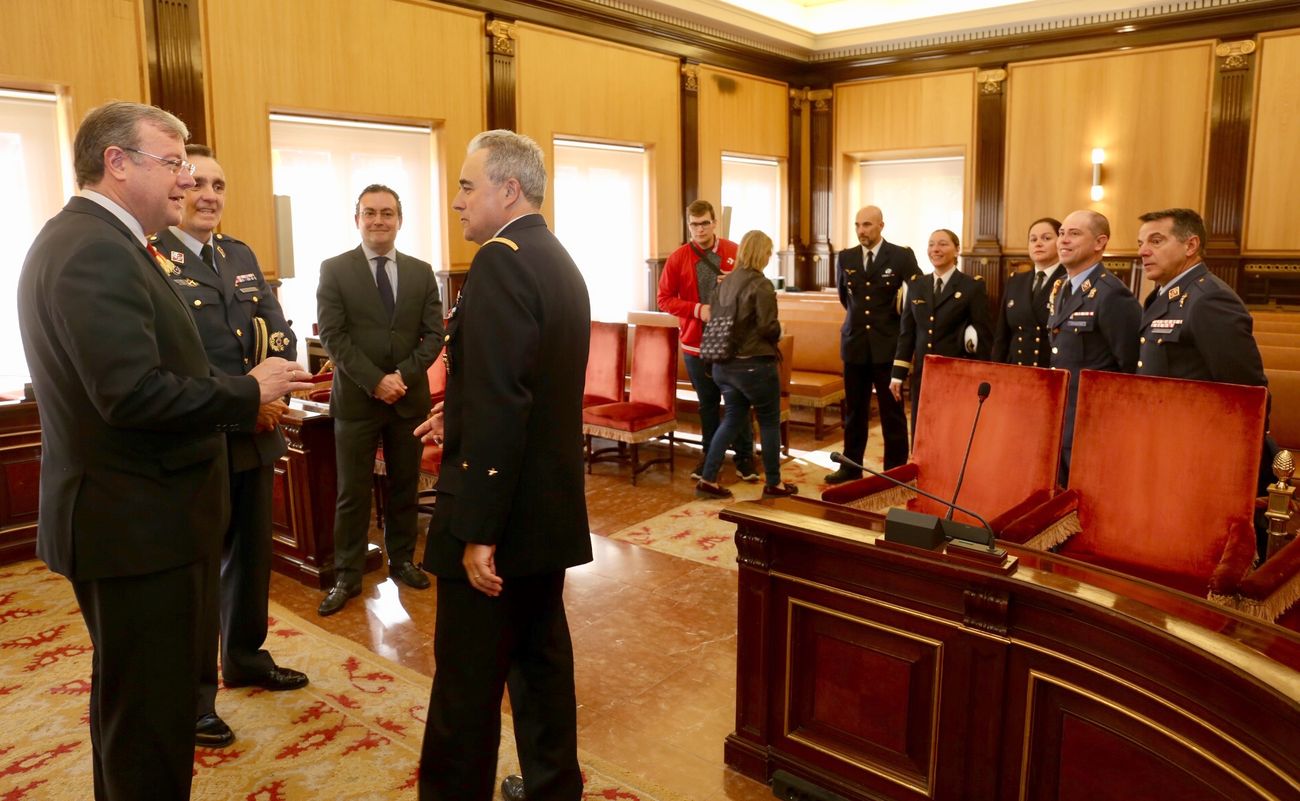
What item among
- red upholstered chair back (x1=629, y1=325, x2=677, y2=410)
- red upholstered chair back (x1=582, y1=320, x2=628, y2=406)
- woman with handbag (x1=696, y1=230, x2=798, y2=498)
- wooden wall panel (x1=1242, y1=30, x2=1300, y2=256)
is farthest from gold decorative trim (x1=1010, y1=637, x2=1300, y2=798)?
wooden wall panel (x1=1242, y1=30, x2=1300, y2=256)

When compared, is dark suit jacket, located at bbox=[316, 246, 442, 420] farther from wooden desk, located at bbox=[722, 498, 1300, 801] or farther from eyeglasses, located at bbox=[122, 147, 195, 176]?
wooden desk, located at bbox=[722, 498, 1300, 801]

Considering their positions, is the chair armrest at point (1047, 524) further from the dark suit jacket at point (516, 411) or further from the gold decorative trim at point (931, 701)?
the dark suit jacket at point (516, 411)

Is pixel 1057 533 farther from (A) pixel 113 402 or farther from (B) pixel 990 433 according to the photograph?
(A) pixel 113 402

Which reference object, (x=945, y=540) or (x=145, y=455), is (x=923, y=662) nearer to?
(x=945, y=540)

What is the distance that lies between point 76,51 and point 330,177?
5.46ft

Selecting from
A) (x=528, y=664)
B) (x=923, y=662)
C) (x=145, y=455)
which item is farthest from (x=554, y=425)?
(x=923, y=662)

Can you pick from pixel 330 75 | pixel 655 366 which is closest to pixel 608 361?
pixel 655 366

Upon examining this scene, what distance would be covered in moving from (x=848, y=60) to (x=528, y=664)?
9.02m

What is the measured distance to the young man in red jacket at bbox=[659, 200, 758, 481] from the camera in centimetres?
543

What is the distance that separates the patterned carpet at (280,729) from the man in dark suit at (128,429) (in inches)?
23.3

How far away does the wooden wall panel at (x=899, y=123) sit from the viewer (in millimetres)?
9344

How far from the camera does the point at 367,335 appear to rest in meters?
3.54

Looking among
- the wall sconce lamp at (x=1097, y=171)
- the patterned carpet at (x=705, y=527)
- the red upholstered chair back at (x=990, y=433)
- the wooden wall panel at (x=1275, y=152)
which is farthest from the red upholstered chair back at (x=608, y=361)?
the wooden wall panel at (x=1275, y=152)

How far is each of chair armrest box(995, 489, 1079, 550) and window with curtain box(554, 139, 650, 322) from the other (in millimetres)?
5510
